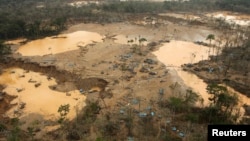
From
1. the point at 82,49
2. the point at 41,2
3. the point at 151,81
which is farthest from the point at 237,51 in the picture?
the point at 41,2

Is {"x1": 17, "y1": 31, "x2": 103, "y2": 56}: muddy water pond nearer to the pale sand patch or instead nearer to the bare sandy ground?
the bare sandy ground

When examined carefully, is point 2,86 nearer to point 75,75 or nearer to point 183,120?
point 75,75

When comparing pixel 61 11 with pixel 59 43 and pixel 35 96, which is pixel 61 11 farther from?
pixel 35 96

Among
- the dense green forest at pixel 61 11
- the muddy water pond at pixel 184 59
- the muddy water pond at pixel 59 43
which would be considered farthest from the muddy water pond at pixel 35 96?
the dense green forest at pixel 61 11

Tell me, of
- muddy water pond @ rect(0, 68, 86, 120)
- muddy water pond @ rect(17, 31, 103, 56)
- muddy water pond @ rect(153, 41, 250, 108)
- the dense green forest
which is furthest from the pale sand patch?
the dense green forest

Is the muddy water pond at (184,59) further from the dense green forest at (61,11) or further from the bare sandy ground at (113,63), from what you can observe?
the dense green forest at (61,11)

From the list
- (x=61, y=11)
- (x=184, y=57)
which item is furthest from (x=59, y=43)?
(x=184, y=57)
